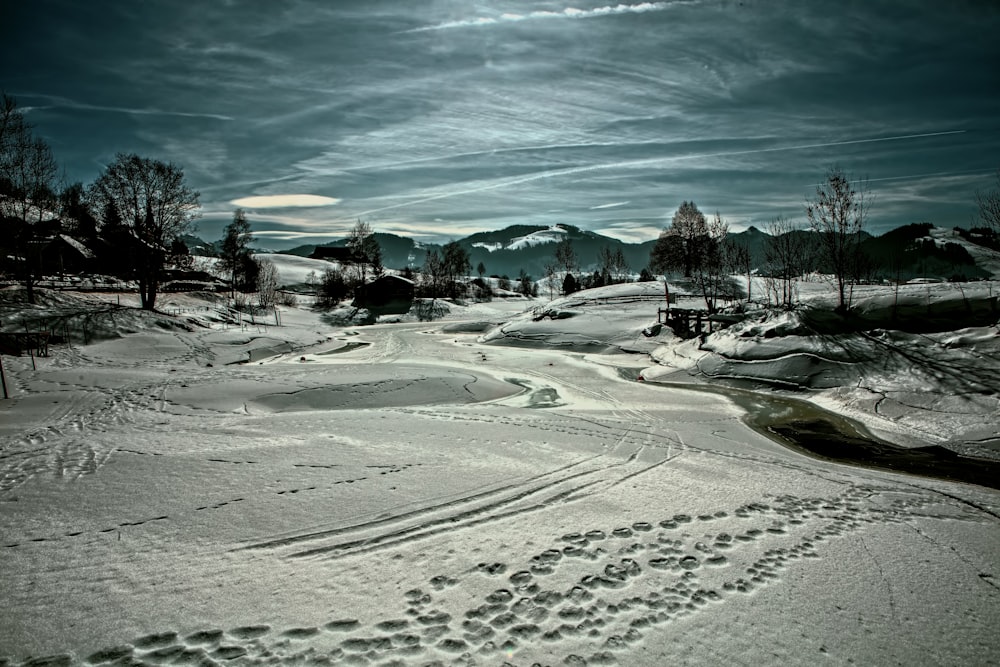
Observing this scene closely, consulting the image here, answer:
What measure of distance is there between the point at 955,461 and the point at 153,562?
484 inches

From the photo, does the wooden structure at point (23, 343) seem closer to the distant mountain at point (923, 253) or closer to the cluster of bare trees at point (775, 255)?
the cluster of bare trees at point (775, 255)

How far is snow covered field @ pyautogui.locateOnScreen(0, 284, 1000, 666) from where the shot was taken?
12.0ft

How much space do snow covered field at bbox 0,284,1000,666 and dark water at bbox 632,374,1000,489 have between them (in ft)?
2.19

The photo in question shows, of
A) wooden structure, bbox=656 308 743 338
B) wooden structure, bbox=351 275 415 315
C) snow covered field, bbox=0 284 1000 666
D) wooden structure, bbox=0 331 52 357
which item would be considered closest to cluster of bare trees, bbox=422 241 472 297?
wooden structure, bbox=351 275 415 315

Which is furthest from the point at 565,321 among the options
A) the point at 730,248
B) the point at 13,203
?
the point at 13,203

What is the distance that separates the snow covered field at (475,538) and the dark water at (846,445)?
0.67 m

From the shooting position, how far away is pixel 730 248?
37.1 m

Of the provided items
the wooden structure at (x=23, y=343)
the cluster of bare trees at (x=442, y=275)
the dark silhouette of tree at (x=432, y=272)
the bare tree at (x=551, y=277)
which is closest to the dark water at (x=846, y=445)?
the wooden structure at (x=23, y=343)

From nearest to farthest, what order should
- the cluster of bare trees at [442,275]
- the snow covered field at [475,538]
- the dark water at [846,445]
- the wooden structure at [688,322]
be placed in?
the snow covered field at [475,538] → the dark water at [846,445] → the wooden structure at [688,322] → the cluster of bare trees at [442,275]

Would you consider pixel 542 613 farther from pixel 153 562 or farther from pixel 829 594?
pixel 153 562

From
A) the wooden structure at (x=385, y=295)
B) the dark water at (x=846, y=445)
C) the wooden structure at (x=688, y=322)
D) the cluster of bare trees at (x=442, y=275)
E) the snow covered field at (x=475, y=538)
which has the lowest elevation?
the dark water at (x=846, y=445)

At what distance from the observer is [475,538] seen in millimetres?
5227

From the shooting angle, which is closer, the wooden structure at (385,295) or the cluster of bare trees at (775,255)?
the cluster of bare trees at (775,255)

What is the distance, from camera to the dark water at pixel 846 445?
8185mm
